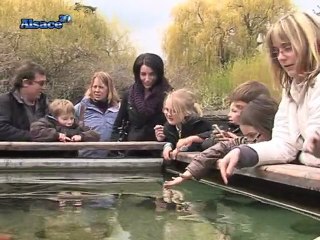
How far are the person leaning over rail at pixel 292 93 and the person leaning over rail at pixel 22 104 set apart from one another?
5.97 ft

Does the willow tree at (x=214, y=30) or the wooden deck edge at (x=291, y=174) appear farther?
the willow tree at (x=214, y=30)

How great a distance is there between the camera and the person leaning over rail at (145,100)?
349cm

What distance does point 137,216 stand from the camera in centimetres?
192

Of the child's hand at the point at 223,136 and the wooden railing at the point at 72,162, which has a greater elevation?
the child's hand at the point at 223,136

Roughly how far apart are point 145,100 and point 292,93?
171cm

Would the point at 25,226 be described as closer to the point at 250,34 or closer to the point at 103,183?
the point at 103,183

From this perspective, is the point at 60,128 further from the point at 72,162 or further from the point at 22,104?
the point at 72,162

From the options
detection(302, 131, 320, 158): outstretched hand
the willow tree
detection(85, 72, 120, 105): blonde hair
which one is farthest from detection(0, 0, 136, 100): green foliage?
detection(302, 131, 320, 158): outstretched hand

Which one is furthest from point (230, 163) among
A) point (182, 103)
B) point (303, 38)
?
point (182, 103)

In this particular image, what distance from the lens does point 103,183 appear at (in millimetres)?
2688

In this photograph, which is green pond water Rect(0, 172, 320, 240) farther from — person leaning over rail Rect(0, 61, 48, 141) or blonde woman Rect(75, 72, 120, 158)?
blonde woman Rect(75, 72, 120, 158)

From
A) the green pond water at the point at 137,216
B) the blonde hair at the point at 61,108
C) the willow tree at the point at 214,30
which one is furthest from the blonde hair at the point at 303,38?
the willow tree at the point at 214,30

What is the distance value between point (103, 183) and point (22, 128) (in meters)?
1.00

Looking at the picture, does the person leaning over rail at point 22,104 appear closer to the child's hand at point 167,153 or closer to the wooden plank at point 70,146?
the wooden plank at point 70,146
